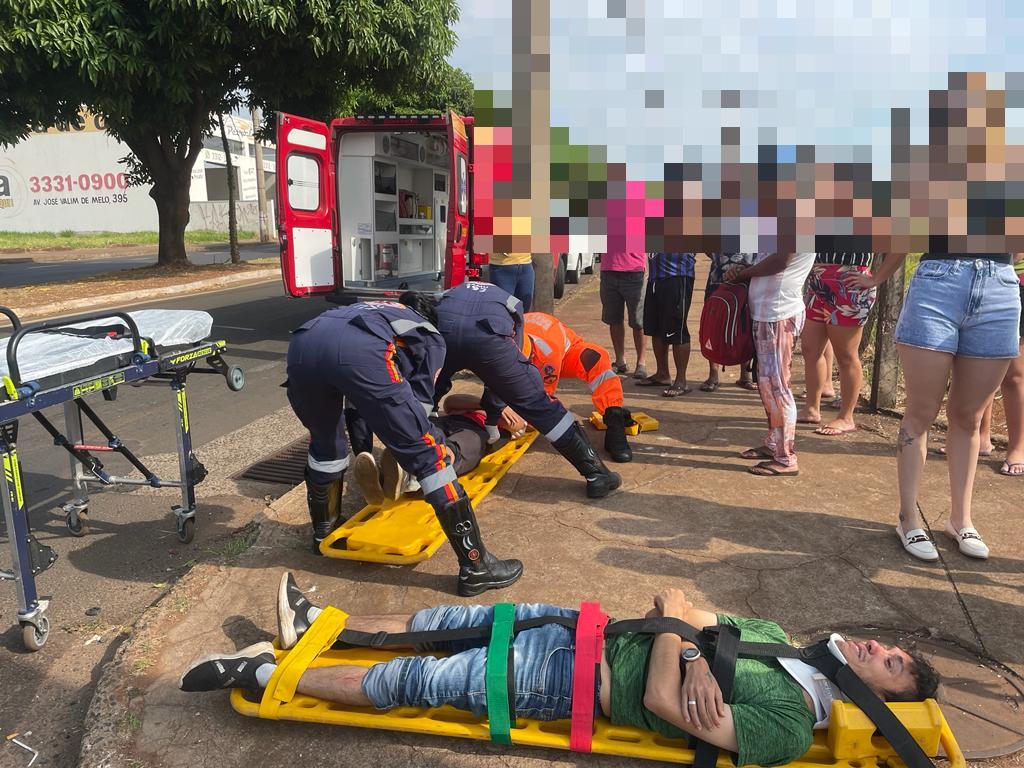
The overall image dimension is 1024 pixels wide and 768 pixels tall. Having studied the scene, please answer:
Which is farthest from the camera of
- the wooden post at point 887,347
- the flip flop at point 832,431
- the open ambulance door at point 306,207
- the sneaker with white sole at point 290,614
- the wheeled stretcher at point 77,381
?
the open ambulance door at point 306,207

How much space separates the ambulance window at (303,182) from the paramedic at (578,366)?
4628mm

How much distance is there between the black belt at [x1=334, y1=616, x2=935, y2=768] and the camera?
1930 millimetres

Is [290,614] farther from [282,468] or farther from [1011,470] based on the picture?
[1011,470]

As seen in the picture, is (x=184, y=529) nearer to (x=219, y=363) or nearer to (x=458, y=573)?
(x=219, y=363)

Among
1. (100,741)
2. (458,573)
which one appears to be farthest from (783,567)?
(100,741)

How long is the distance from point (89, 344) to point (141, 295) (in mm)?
11532

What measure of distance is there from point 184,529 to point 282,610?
1.52 m

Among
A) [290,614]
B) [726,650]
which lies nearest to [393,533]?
[290,614]

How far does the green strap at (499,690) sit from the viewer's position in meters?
2.13

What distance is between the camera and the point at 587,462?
4.11 metres

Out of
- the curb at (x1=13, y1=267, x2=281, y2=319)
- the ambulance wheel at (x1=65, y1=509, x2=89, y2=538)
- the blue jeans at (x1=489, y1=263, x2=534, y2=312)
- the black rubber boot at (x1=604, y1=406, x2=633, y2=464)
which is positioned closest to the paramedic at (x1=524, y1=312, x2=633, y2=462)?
the black rubber boot at (x1=604, y1=406, x2=633, y2=464)

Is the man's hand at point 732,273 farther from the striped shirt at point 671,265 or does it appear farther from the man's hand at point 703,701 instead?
the man's hand at point 703,701

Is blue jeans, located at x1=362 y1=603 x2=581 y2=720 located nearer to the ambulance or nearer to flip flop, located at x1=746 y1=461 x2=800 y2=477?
flip flop, located at x1=746 y1=461 x2=800 y2=477

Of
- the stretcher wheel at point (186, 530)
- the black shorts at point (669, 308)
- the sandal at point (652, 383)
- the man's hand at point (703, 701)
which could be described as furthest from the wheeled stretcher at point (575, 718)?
the sandal at point (652, 383)
